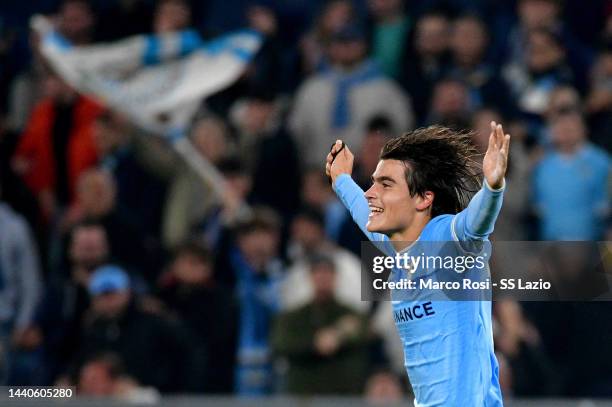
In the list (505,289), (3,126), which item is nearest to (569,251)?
(505,289)

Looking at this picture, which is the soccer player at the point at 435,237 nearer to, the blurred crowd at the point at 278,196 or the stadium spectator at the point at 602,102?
the blurred crowd at the point at 278,196

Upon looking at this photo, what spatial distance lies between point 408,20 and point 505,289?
2.95 meters

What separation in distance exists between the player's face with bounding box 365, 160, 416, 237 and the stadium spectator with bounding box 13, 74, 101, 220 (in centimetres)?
540

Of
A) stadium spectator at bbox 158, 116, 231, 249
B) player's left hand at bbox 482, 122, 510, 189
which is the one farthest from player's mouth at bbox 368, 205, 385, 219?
stadium spectator at bbox 158, 116, 231, 249

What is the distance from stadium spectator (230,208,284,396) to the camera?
901 cm

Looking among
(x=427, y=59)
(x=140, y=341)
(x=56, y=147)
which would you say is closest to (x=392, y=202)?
(x=140, y=341)

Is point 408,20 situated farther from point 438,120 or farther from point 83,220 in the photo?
point 83,220

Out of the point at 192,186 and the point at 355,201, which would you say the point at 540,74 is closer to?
the point at 192,186

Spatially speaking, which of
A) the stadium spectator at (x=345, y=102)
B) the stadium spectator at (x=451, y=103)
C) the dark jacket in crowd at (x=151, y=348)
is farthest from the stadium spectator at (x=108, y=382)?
the stadium spectator at (x=451, y=103)

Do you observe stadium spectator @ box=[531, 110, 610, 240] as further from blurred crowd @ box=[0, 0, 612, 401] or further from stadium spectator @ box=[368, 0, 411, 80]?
stadium spectator @ box=[368, 0, 411, 80]

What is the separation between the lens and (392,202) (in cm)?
502

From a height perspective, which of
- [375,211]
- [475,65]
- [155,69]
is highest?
[155,69]

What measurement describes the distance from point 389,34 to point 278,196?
1461mm

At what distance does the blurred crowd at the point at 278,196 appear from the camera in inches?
337
